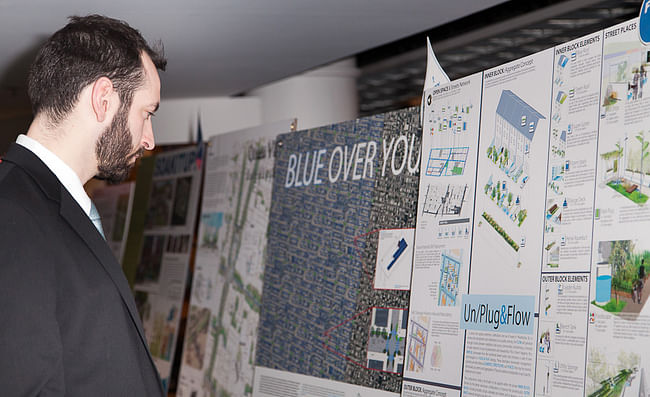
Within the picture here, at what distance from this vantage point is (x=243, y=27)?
379 cm

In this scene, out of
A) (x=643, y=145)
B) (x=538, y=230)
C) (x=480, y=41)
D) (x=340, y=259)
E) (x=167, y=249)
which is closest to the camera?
(x=643, y=145)

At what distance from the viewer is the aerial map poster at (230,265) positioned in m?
3.75

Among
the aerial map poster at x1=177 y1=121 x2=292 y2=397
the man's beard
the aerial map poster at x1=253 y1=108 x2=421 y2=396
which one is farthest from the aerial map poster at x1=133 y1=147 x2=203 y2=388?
the man's beard

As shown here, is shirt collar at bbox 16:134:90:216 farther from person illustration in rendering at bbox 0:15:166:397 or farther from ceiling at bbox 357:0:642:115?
ceiling at bbox 357:0:642:115

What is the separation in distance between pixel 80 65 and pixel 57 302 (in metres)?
0.61

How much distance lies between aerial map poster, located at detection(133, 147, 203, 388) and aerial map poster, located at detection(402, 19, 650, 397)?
2.58 m

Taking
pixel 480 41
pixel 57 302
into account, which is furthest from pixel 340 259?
pixel 480 41

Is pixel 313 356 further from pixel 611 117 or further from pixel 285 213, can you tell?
pixel 611 117

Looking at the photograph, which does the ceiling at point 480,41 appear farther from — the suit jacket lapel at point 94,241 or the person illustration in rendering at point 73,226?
the suit jacket lapel at point 94,241

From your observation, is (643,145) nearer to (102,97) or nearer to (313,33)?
(102,97)

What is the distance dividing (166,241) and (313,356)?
7.66ft

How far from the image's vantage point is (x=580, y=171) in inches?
81.4

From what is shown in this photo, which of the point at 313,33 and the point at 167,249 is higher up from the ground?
the point at 313,33

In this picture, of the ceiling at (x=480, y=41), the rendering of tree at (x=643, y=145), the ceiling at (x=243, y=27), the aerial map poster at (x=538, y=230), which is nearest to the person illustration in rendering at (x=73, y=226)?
the aerial map poster at (x=538, y=230)
